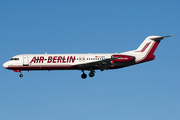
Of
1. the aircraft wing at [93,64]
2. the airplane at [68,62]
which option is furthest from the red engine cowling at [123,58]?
the aircraft wing at [93,64]

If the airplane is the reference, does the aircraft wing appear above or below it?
below

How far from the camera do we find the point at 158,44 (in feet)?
173

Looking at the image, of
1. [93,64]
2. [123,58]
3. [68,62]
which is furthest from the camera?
[123,58]

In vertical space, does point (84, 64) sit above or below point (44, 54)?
below

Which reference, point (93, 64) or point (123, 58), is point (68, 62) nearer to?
point (93, 64)

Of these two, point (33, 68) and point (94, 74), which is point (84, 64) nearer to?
point (94, 74)

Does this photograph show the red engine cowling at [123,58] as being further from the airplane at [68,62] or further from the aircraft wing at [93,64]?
the aircraft wing at [93,64]

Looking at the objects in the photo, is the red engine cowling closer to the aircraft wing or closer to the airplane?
the airplane

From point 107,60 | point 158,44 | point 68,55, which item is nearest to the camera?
point 107,60

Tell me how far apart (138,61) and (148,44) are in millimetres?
3952

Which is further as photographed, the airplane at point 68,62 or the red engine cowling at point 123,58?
the red engine cowling at point 123,58

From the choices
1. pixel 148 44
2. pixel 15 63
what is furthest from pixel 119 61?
pixel 15 63

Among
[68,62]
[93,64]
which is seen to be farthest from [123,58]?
[68,62]

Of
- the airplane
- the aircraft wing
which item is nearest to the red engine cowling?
the airplane
